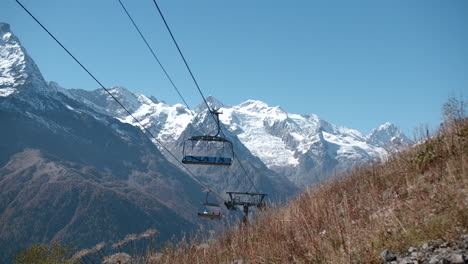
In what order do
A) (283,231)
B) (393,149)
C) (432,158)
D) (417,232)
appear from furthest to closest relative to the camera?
(393,149)
(432,158)
(283,231)
(417,232)

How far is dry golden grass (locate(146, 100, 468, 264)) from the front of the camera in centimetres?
561

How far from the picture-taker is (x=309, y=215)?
7949 mm

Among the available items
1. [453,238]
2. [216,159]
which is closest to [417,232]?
[453,238]

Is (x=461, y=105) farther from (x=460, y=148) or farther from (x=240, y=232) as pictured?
(x=240, y=232)

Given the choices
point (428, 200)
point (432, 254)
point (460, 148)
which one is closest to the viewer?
point (432, 254)

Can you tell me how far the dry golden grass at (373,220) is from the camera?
A: 221 inches

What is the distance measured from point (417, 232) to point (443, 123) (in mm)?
5735

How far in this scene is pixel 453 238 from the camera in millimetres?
5090

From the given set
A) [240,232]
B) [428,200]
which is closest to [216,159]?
[240,232]

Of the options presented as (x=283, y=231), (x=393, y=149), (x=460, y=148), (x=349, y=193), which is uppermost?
(x=393, y=149)

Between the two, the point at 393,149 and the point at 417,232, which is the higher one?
the point at 393,149

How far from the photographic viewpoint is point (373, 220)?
6.46 metres

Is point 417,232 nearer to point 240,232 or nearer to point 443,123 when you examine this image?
point 240,232

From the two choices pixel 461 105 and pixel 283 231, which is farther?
pixel 461 105
